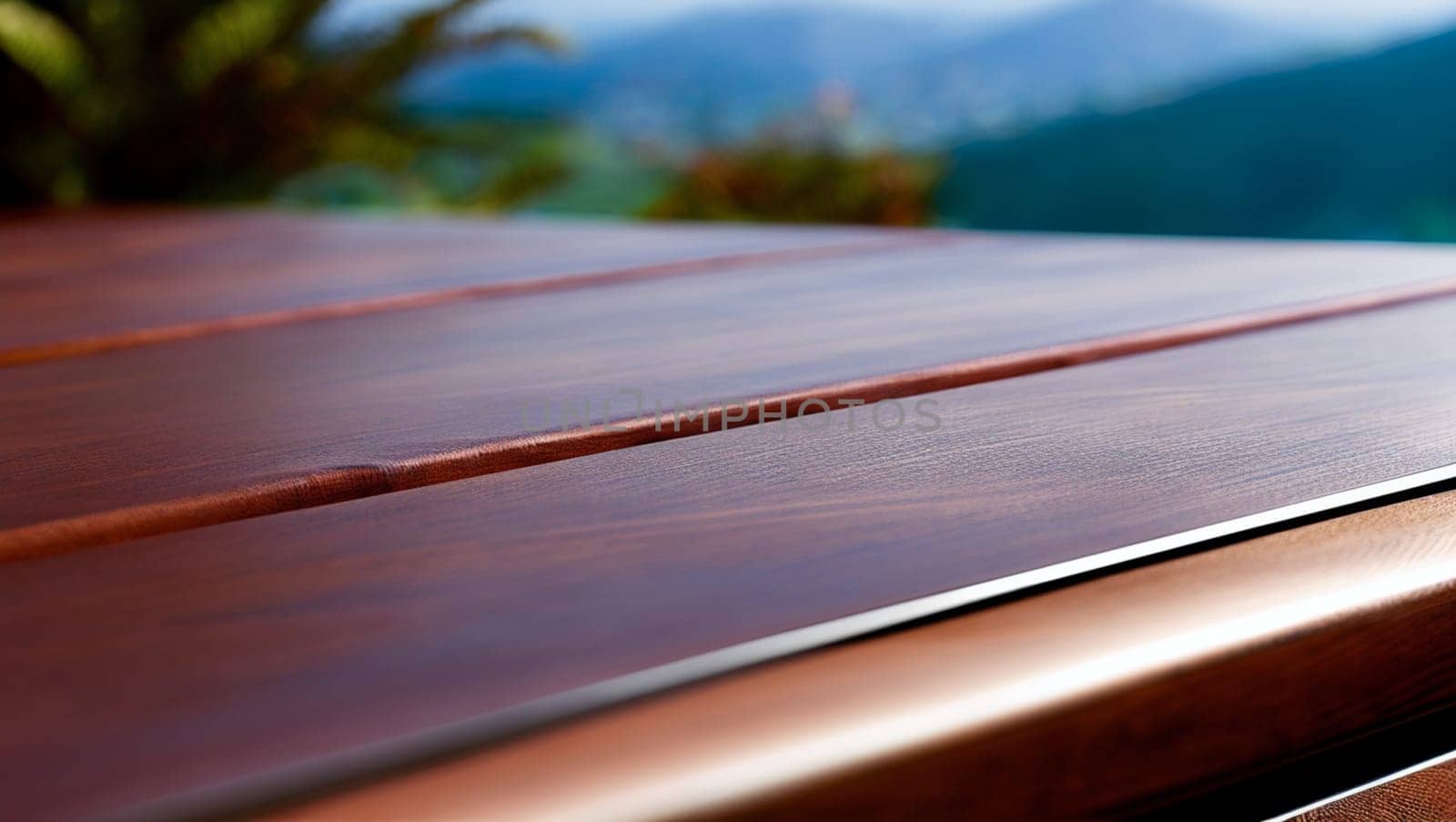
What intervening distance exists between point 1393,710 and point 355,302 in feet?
1.50

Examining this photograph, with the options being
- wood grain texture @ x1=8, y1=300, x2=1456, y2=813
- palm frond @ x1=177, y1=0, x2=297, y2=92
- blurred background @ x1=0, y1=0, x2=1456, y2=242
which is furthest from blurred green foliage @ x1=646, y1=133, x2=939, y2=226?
wood grain texture @ x1=8, y1=300, x2=1456, y2=813

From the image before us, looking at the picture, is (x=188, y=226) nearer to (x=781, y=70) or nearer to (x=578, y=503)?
(x=578, y=503)

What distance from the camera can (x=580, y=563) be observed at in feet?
0.62

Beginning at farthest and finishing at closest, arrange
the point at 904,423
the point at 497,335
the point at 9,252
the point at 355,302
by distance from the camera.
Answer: the point at 9,252 < the point at 355,302 < the point at 497,335 < the point at 904,423

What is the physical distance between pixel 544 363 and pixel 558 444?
0.12 metres

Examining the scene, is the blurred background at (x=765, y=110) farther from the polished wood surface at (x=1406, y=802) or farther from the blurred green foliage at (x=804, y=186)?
the polished wood surface at (x=1406, y=802)

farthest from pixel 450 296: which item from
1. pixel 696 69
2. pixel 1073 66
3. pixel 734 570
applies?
pixel 696 69

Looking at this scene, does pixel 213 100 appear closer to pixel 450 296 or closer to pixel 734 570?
pixel 450 296

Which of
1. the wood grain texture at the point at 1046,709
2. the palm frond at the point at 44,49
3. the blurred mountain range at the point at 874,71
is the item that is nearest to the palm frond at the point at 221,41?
the palm frond at the point at 44,49

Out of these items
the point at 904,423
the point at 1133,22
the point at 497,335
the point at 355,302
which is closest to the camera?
the point at 904,423

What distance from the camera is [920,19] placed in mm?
6469

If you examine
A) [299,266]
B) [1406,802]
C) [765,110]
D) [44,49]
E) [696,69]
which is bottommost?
[1406,802]

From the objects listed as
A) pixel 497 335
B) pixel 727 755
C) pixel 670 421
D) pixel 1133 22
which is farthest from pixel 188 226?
pixel 1133 22

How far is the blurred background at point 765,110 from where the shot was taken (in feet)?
10.1
